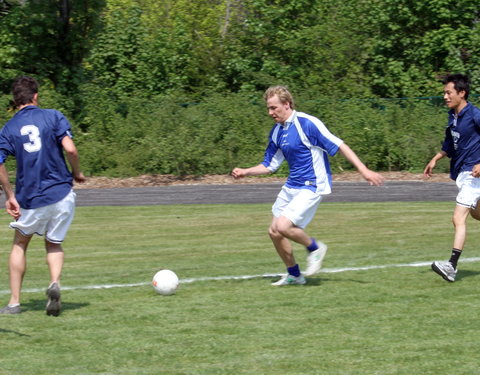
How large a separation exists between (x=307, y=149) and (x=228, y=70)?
21.5m

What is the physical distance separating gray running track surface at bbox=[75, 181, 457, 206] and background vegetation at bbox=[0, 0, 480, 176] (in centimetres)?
228

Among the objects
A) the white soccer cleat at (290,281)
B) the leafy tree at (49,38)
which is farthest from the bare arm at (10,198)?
the leafy tree at (49,38)

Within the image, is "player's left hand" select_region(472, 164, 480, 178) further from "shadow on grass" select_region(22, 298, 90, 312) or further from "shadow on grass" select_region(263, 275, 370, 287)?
"shadow on grass" select_region(22, 298, 90, 312)

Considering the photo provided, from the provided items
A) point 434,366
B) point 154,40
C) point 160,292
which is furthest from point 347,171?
point 434,366

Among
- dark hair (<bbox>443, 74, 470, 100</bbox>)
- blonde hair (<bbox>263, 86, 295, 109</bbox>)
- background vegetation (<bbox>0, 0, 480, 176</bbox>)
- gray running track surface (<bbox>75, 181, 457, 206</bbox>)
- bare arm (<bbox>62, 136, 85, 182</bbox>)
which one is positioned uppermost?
dark hair (<bbox>443, 74, 470, 100</bbox>)

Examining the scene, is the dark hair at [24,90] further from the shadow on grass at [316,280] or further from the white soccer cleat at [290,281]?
the shadow on grass at [316,280]

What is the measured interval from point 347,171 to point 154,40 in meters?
9.75

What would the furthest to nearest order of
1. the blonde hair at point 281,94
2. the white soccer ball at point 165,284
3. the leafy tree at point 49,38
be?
the leafy tree at point 49,38, the blonde hair at point 281,94, the white soccer ball at point 165,284

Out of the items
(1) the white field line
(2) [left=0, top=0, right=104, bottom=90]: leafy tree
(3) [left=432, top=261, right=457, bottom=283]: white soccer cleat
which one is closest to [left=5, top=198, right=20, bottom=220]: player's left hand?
(1) the white field line

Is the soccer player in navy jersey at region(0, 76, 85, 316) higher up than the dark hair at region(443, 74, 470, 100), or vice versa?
the dark hair at region(443, 74, 470, 100)

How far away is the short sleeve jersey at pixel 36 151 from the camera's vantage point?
24.1ft

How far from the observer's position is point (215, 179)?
2238cm

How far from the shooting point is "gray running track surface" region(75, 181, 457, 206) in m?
18.1

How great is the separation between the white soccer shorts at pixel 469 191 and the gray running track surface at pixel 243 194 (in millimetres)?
8515
